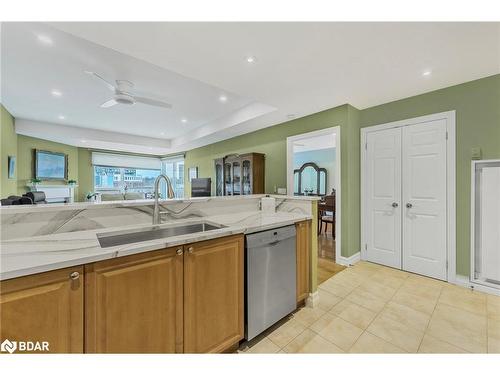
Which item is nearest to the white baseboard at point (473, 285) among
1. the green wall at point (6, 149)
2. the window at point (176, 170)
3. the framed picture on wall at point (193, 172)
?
the framed picture on wall at point (193, 172)

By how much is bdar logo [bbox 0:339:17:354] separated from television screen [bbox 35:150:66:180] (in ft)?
19.7

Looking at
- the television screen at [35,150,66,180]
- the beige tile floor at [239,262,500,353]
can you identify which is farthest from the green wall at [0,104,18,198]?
the beige tile floor at [239,262,500,353]

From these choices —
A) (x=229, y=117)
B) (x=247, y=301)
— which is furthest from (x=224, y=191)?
(x=247, y=301)

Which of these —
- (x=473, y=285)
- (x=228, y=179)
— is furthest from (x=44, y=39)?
(x=473, y=285)

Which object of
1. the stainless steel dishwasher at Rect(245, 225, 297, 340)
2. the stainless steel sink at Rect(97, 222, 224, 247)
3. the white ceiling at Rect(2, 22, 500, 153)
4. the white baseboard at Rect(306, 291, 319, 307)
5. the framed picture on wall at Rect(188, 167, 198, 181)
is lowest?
the white baseboard at Rect(306, 291, 319, 307)

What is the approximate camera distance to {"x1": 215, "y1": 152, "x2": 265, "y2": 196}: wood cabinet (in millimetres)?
4230

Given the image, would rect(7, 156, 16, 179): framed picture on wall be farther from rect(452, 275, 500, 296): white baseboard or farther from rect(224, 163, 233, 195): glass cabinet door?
rect(452, 275, 500, 296): white baseboard

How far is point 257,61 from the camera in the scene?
2.02 metres

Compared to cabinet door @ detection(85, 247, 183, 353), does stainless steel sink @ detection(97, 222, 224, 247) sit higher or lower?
higher

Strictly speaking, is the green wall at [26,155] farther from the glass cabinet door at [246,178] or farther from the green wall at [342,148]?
the glass cabinet door at [246,178]

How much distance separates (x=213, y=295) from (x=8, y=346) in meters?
0.89

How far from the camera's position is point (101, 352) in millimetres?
993
